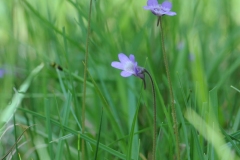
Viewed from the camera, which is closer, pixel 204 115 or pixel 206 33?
pixel 204 115

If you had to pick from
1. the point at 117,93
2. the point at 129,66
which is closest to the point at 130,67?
the point at 129,66

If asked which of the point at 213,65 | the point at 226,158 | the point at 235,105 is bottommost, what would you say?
the point at 226,158

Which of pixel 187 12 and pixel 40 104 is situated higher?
pixel 187 12

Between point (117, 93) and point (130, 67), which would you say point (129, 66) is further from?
point (117, 93)

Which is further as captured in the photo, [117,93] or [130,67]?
[117,93]

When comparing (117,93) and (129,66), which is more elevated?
(117,93)

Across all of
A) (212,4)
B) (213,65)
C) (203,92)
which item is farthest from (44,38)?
(203,92)

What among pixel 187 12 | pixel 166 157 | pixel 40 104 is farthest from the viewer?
pixel 187 12

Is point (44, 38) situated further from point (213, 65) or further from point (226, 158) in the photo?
point (226, 158)
